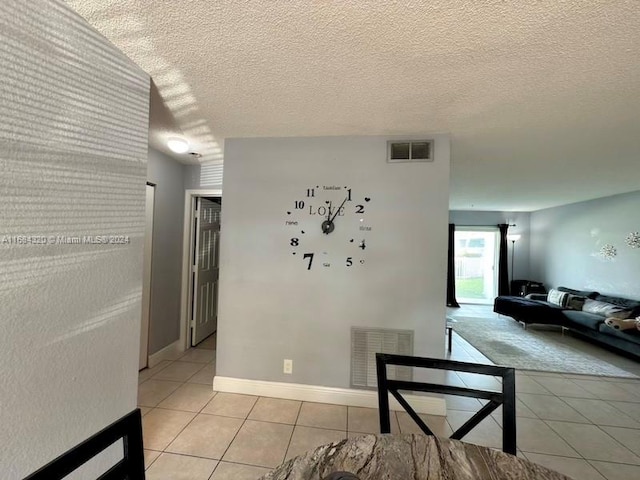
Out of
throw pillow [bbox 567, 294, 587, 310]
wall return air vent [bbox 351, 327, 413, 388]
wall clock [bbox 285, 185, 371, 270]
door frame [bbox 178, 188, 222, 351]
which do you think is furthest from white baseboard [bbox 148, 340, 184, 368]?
throw pillow [bbox 567, 294, 587, 310]

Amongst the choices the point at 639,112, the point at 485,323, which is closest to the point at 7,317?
the point at 639,112

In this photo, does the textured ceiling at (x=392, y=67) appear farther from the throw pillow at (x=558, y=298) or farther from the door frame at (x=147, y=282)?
the throw pillow at (x=558, y=298)

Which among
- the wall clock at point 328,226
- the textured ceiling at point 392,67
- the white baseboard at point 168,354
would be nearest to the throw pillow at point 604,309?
the textured ceiling at point 392,67

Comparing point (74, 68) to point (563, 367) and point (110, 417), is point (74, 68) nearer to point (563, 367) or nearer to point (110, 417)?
point (110, 417)

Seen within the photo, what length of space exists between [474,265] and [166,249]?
7.29 m

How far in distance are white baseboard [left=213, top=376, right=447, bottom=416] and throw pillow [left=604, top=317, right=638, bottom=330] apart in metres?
3.33

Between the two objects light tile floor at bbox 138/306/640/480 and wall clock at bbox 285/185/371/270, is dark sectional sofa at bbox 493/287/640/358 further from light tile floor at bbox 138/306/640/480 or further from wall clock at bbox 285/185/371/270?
wall clock at bbox 285/185/371/270

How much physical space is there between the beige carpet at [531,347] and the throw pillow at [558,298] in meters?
0.48

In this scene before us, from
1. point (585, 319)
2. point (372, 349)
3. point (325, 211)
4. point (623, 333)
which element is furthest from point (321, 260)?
point (585, 319)

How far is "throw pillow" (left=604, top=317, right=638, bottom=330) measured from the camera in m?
3.70

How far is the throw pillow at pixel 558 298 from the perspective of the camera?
16.6 ft

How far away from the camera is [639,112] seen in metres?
1.93

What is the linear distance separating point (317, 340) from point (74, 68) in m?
2.29

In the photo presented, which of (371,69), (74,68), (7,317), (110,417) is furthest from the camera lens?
(371,69)
